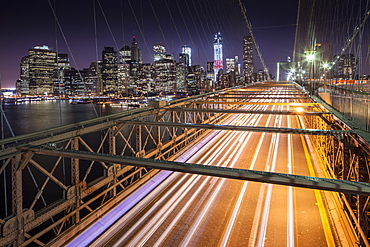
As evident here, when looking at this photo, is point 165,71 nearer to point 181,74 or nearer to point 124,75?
point 124,75

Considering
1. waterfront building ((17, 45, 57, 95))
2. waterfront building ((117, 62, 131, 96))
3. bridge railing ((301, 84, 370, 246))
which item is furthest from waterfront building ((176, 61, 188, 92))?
bridge railing ((301, 84, 370, 246))

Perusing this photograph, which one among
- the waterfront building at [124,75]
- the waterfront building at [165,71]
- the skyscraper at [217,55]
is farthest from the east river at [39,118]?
the skyscraper at [217,55]

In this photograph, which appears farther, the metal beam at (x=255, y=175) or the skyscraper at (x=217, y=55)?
the skyscraper at (x=217, y=55)

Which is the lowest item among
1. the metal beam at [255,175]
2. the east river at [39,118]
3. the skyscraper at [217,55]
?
the east river at [39,118]

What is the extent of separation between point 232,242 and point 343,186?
127 inches

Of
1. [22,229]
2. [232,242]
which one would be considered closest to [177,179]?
[232,242]

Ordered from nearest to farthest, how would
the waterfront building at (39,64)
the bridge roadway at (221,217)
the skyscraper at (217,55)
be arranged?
the bridge roadway at (221,217) < the waterfront building at (39,64) < the skyscraper at (217,55)

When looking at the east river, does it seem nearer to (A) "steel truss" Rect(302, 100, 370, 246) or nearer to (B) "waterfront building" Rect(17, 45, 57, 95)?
(B) "waterfront building" Rect(17, 45, 57, 95)

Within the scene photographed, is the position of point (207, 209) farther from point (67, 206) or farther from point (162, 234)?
point (67, 206)

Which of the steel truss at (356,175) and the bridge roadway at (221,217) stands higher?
the steel truss at (356,175)

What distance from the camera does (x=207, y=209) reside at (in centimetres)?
775

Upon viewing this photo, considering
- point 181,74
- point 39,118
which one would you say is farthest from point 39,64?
point 181,74

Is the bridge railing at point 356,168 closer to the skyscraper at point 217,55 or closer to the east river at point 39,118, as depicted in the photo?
the east river at point 39,118

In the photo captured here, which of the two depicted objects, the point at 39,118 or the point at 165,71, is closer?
the point at 165,71
